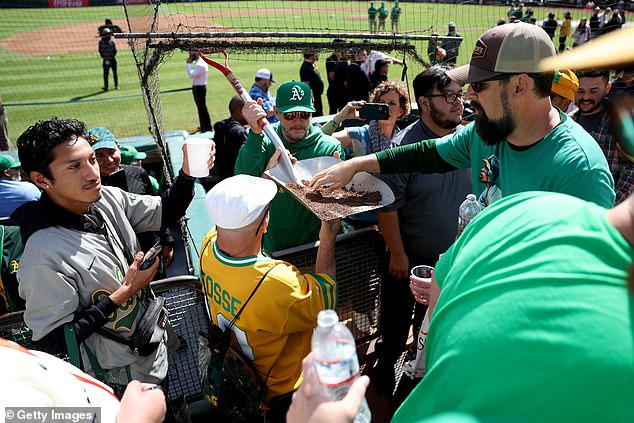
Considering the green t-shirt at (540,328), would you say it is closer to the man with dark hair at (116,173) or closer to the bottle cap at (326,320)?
the bottle cap at (326,320)

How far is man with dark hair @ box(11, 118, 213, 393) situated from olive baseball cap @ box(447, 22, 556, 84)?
71.7 inches

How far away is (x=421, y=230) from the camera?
2.98m

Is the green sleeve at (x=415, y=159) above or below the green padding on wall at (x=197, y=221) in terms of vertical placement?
above

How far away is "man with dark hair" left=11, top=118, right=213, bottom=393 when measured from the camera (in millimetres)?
1896

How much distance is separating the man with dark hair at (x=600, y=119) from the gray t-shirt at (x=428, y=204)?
1.85 metres

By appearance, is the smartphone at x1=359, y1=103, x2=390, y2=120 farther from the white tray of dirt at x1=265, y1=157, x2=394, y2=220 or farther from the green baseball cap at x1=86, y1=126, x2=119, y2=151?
the green baseball cap at x1=86, y1=126, x2=119, y2=151

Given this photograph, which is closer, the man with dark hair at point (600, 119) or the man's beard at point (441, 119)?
the man's beard at point (441, 119)

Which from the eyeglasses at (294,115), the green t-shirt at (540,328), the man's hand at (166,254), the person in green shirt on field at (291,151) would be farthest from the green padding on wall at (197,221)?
the green t-shirt at (540,328)

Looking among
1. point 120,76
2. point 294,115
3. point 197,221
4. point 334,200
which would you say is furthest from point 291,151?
point 120,76

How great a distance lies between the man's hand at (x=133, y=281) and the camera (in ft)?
6.67

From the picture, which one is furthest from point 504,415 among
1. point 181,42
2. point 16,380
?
point 181,42

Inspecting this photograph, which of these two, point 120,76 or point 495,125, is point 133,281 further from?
point 120,76

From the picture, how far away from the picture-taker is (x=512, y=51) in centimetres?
185

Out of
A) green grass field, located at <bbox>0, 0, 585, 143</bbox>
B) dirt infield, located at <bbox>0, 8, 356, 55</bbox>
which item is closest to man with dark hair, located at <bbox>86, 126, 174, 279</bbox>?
green grass field, located at <bbox>0, 0, 585, 143</bbox>
